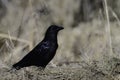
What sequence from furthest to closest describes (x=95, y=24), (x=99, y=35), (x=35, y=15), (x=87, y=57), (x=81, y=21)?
(x=81, y=21), (x=95, y=24), (x=99, y=35), (x=35, y=15), (x=87, y=57)

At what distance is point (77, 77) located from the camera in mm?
8141

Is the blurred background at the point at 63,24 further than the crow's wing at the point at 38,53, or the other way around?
the blurred background at the point at 63,24

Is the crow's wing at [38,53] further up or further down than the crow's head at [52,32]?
further down

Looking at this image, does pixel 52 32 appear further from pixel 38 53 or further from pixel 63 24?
pixel 63 24

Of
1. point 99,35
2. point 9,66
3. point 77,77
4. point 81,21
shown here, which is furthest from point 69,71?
point 81,21

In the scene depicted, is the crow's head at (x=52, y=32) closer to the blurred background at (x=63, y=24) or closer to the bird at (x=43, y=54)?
the bird at (x=43, y=54)

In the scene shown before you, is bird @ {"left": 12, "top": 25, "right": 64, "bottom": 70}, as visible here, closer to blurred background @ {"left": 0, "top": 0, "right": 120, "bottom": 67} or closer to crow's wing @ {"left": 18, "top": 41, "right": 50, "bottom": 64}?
crow's wing @ {"left": 18, "top": 41, "right": 50, "bottom": 64}

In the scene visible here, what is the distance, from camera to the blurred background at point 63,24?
10.9 meters

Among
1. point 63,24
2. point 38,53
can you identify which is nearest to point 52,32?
point 38,53

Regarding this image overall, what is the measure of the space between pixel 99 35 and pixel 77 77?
497 centimetres

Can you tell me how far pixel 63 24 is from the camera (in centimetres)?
1560

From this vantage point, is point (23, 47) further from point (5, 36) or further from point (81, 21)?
point (81, 21)

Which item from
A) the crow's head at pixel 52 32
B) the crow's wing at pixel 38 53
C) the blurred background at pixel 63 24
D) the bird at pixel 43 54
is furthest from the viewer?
the blurred background at pixel 63 24

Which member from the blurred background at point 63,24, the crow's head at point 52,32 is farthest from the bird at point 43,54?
the blurred background at point 63,24
